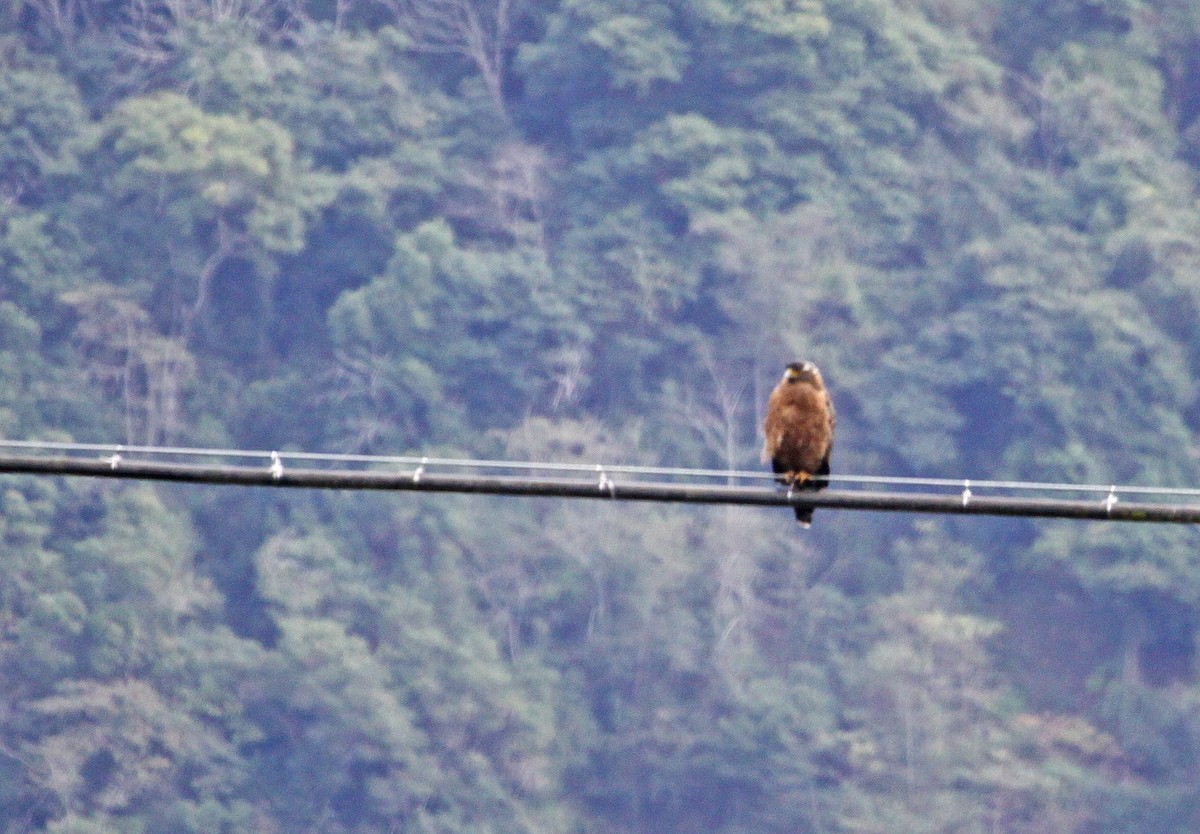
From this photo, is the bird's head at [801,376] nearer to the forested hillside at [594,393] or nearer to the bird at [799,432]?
the bird at [799,432]

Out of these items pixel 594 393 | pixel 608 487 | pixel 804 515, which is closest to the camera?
pixel 608 487

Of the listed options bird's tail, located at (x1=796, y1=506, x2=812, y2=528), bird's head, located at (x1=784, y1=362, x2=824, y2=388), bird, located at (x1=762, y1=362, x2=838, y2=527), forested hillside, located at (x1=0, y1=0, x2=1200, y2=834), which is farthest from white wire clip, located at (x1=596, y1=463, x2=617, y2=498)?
forested hillside, located at (x1=0, y1=0, x2=1200, y2=834)

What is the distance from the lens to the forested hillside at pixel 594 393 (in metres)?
48.7

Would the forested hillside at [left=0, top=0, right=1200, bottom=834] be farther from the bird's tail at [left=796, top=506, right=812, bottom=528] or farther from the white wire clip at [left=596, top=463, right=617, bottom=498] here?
the white wire clip at [left=596, top=463, right=617, bottom=498]

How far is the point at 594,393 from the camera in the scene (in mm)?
54500

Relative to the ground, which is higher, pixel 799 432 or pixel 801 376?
pixel 801 376

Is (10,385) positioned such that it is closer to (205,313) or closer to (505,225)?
(205,313)

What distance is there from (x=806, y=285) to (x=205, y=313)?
1097cm

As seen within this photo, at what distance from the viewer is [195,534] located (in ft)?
169

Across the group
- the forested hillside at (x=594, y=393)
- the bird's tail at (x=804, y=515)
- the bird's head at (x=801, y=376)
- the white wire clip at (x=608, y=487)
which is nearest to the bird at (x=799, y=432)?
the bird's head at (x=801, y=376)

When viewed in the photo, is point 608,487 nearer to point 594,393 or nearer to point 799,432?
point 799,432

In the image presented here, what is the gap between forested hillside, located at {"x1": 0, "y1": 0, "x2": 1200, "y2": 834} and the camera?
4866cm

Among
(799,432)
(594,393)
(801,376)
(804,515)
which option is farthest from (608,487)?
(594,393)

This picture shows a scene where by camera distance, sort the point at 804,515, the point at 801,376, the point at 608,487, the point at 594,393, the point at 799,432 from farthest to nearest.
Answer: the point at 594,393, the point at 801,376, the point at 799,432, the point at 804,515, the point at 608,487
